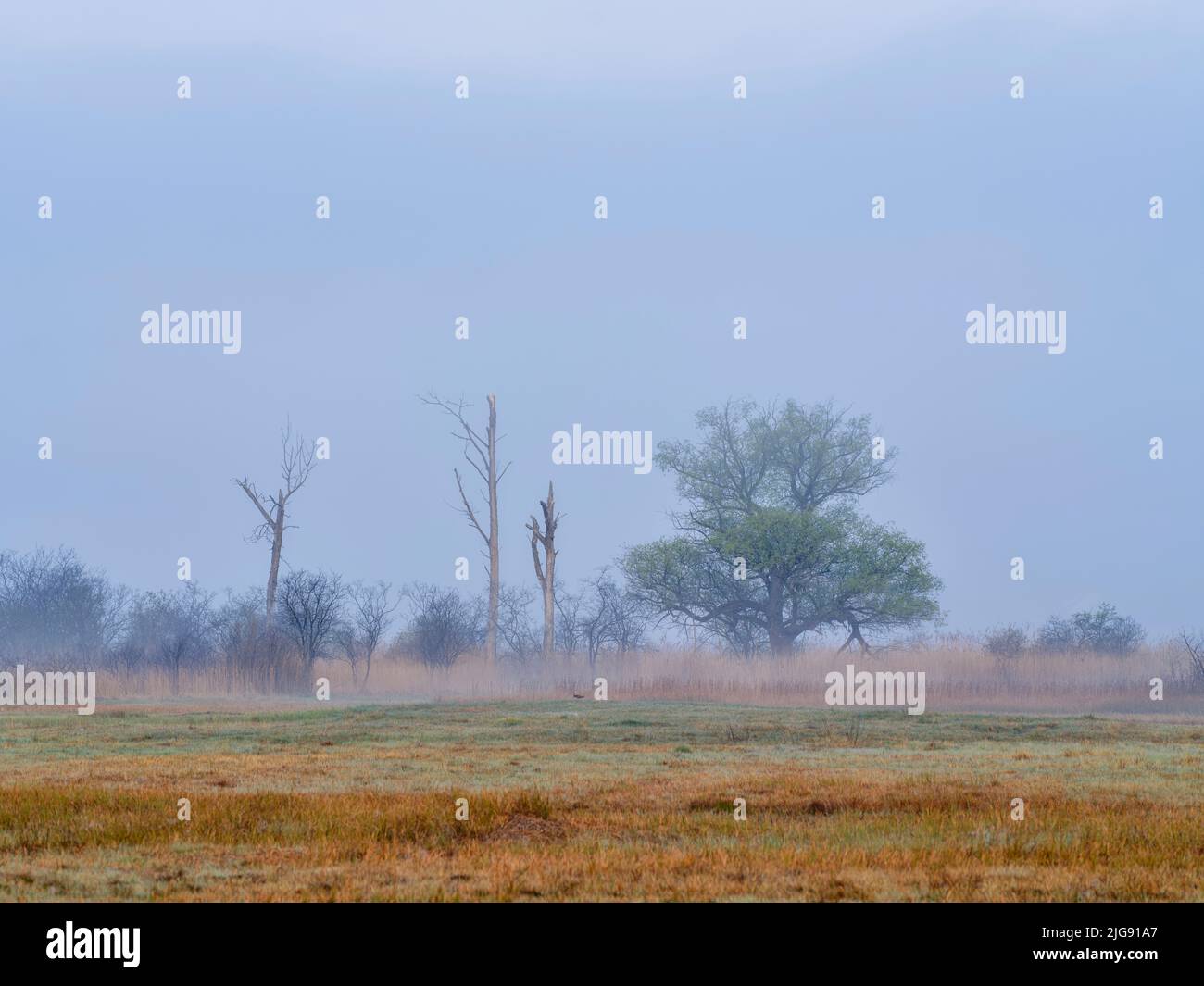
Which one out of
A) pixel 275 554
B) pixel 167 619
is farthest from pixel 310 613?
pixel 167 619

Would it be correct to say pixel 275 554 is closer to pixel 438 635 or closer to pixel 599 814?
pixel 438 635

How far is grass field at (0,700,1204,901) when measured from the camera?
393 inches

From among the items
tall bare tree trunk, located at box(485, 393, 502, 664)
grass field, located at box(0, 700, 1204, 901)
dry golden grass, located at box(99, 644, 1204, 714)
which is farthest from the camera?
tall bare tree trunk, located at box(485, 393, 502, 664)

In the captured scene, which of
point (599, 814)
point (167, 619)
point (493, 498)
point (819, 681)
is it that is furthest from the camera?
point (167, 619)

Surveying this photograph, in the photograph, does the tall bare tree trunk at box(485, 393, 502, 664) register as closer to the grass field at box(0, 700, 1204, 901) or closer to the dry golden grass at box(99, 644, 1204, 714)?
the dry golden grass at box(99, 644, 1204, 714)

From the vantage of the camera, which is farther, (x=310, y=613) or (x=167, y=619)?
(x=167, y=619)

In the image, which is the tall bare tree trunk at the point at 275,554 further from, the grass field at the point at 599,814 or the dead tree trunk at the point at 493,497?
the grass field at the point at 599,814

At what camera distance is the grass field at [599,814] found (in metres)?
9.98

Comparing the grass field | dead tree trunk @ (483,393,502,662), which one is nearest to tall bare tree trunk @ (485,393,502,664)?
dead tree trunk @ (483,393,502,662)

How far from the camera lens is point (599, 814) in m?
13.7
